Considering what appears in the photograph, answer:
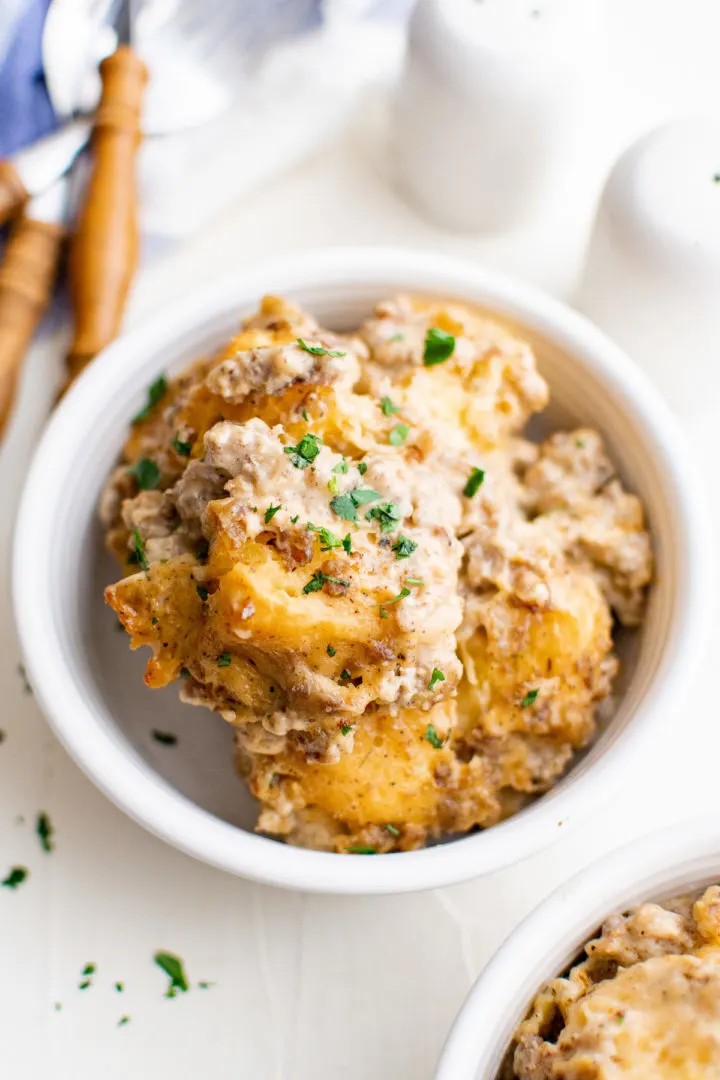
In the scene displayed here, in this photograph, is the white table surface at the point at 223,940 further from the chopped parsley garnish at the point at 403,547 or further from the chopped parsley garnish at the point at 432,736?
the chopped parsley garnish at the point at 403,547

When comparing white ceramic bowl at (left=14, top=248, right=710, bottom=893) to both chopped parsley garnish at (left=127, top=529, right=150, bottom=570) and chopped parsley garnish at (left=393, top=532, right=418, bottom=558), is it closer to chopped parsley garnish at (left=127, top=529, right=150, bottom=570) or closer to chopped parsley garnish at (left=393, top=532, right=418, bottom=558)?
chopped parsley garnish at (left=127, top=529, right=150, bottom=570)

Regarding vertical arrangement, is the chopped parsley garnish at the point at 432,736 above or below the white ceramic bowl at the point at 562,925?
above

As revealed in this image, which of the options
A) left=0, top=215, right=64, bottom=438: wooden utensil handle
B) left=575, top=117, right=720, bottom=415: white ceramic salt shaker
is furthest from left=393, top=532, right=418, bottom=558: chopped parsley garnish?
left=0, top=215, right=64, bottom=438: wooden utensil handle

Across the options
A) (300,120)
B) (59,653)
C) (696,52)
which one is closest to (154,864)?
(59,653)

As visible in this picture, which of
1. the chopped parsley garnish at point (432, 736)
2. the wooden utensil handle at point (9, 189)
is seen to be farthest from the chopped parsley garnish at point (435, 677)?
the wooden utensil handle at point (9, 189)

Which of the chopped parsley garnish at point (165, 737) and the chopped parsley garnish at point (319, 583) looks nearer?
the chopped parsley garnish at point (319, 583)

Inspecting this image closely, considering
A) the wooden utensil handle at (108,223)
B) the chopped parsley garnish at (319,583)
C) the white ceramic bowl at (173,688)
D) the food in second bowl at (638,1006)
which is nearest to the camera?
the food in second bowl at (638,1006)
